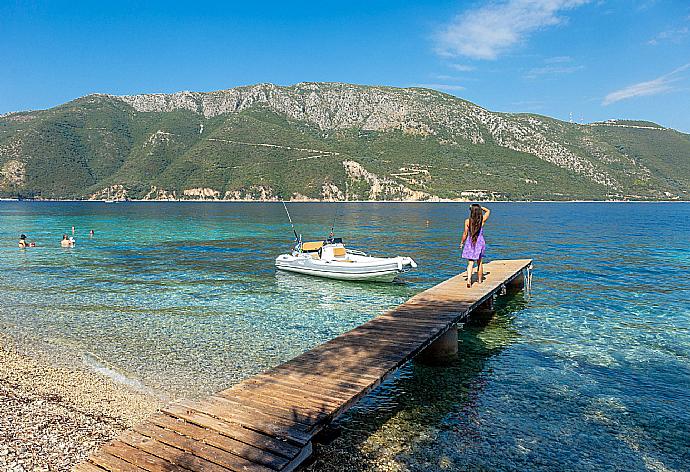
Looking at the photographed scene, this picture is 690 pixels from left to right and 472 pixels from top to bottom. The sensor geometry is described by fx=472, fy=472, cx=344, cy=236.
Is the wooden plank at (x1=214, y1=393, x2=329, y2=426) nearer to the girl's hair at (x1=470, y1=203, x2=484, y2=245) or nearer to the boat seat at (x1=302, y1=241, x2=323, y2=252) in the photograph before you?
the girl's hair at (x1=470, y1=203, x2=484, y2=245)

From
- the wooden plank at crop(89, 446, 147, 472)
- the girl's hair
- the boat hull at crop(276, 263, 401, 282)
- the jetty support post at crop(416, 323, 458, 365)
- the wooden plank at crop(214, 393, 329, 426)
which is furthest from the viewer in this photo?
the boat hull at crop(276, 263, 401, 282)

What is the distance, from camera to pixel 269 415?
291 inches

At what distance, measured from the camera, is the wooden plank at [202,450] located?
5984 millimetres

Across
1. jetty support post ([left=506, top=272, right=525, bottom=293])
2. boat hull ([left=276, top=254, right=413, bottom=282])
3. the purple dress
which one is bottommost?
jetty support post ([left=506, top=272, right=525, bottom=293])

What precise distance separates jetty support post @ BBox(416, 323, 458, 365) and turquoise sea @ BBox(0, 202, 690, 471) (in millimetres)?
444

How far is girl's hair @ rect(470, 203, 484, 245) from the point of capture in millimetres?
16203

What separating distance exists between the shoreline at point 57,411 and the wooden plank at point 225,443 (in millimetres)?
2320

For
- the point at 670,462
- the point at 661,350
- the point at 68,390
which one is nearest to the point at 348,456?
the point at 670,462

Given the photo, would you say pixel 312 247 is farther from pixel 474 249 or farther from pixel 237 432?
pixel 237 432

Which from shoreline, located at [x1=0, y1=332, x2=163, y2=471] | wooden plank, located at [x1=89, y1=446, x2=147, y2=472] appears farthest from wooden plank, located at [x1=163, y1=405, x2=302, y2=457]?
shoreline, located at [x1=0, y1=332, x2=163, y2=471]

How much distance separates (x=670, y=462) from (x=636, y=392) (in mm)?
3232

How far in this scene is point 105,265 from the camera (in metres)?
32.9

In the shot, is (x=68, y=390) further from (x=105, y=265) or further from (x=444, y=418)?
(x=105, y=265)

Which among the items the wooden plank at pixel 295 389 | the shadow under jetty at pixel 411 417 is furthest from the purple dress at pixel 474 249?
the wooden plank at pixel 295 389
